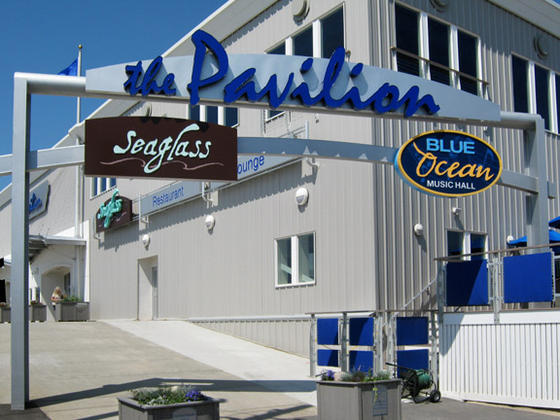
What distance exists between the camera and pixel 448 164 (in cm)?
1248

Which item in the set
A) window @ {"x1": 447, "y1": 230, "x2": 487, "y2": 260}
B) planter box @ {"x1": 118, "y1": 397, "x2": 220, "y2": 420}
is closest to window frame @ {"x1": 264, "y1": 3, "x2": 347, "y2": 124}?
window @ {"x1": 447, "y1": 230, "x2": 487, "y2": 260}

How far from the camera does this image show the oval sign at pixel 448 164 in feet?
39.9

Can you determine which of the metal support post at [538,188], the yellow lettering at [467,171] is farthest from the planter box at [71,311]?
the metal support post at [538,188]

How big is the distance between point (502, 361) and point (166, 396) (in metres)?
6.35

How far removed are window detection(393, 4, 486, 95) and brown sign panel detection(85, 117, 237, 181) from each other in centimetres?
712

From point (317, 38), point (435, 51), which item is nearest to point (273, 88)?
point (317, 38)

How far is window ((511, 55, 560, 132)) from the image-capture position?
2109 centimetres

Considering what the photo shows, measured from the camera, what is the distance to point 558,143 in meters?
21.9

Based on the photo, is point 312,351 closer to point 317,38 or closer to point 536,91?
point 317,38

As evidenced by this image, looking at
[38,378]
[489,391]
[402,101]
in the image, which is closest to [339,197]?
[402,101]

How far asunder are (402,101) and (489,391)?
520 cm

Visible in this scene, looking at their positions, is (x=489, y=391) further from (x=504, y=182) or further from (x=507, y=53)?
(x=507, y=53)

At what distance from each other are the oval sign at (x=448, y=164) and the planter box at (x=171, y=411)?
5836 mm

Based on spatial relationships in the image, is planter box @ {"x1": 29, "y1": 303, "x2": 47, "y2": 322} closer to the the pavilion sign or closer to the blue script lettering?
the the pavilion sign
